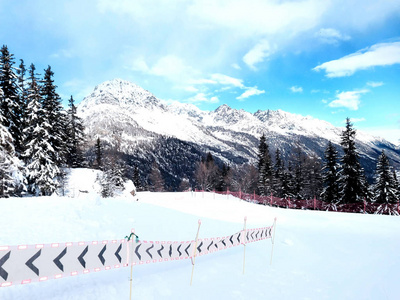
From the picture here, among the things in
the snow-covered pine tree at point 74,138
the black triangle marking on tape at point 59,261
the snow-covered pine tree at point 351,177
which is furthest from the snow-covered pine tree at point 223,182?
the black triangle marking on tape at point 59,261

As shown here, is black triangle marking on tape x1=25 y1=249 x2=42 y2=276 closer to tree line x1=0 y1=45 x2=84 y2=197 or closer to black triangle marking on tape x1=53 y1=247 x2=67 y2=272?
black triangle marking on tape x1=53 y1=247 x2=67 y2=272

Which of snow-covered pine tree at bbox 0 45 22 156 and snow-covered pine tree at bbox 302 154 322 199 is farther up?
snow-covered pine tree at bbox 0 45 22 156

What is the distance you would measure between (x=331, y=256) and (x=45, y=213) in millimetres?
14423

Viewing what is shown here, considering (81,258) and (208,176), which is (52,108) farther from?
(208,176)

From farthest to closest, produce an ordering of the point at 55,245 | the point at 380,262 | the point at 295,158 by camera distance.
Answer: the point at 295,158
the point at 380,262
the point at 55,245

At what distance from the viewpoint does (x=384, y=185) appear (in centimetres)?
3569

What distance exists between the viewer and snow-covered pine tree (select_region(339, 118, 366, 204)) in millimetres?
34250

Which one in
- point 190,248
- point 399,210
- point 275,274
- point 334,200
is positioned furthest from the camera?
point 334,200

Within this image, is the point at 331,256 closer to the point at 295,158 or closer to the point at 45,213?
the point at 45,213

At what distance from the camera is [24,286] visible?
6168 millimetres

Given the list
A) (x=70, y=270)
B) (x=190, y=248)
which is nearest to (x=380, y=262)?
(x=190, y=248)

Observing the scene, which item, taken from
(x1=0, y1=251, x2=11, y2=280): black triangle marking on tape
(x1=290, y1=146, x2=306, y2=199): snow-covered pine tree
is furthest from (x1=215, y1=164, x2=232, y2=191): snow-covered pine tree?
(x1=0, y1=251, x2=11, y2=280): black triangle marking on tape

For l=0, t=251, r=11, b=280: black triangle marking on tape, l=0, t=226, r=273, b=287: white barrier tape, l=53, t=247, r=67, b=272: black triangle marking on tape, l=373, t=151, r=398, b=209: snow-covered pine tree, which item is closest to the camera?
l=0, t=251, r=11, b=280: black triangle marking on tape

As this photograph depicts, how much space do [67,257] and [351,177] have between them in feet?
125
